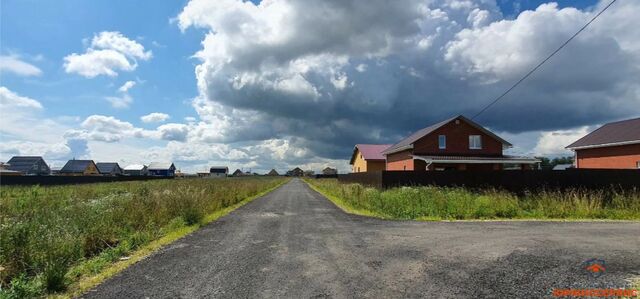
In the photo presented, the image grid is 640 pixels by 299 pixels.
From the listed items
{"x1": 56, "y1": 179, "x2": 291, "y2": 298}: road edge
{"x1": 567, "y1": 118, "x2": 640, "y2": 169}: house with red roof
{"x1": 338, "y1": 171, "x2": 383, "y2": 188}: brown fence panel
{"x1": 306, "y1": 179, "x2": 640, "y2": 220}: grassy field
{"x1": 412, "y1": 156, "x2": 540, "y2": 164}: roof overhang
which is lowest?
{"x1": 56, "y1": 179, "x2": 291, "y2": 298}: road edge

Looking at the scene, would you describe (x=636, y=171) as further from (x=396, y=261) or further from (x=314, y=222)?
(x=396, y=261)

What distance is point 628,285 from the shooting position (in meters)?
5.75

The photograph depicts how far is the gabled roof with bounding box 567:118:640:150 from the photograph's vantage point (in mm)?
28652

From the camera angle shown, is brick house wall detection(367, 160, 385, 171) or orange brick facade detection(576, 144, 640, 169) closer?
orange brick facade detection(576, 144, 640, 169)

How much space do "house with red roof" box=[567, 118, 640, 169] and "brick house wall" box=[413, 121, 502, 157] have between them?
6.67m

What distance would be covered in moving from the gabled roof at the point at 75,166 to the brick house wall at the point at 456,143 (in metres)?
91.2

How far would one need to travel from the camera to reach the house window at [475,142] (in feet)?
122

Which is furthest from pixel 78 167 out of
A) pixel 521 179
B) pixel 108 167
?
pixel 521 179

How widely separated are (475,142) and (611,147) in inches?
403

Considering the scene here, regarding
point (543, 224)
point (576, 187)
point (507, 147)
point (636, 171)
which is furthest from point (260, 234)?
point (507, 147)

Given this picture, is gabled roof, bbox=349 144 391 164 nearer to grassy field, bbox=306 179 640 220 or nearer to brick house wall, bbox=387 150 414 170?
brick house wall, bbox=387 150 414 170

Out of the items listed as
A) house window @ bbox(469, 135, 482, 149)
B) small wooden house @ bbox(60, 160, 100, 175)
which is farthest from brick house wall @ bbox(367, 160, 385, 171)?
small wooden house @ bbox(60, 160, 100, 175)

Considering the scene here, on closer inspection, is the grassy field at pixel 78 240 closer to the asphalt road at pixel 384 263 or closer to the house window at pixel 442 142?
the asphalt road at pixel 384 263

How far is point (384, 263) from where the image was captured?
288 inches
